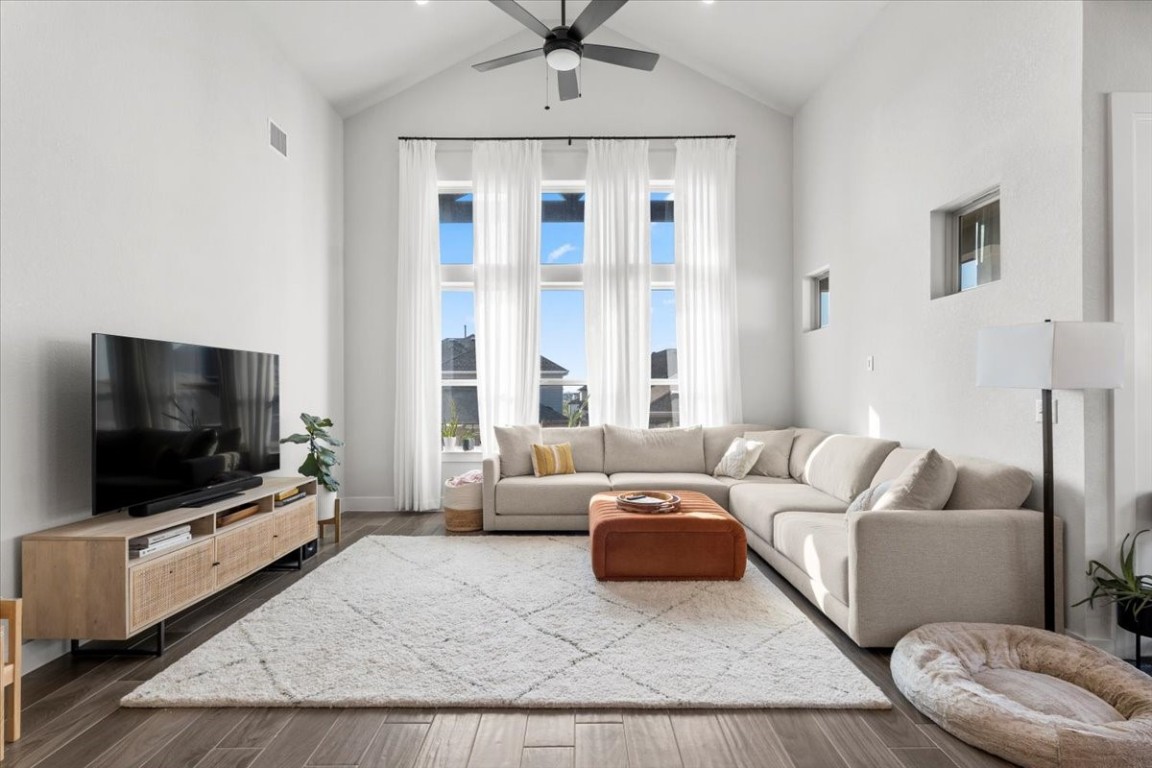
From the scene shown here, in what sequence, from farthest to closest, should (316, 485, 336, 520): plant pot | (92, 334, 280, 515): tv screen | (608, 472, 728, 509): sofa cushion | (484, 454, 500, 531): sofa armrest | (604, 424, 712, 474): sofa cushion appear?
(604, 424, 712, 474): sofa cushion
(316, 485, 336, 520): plant pot
(484, 454, 500, 531): sofa armrest
(608, 472, 728, 509): sofa cushion
(92, 334, 280, 515): tv screen

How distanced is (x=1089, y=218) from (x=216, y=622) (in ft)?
14.7

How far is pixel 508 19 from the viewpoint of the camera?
5852 mm

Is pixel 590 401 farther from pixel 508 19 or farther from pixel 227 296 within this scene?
pixel 508 19

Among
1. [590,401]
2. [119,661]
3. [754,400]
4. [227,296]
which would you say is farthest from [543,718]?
[754,400]

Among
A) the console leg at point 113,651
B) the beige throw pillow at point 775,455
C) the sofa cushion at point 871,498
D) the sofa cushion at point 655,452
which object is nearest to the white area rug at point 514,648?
the console leg at point 113,651

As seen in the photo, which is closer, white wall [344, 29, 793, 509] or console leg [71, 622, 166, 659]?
console leg [71, 622, 166, 659]

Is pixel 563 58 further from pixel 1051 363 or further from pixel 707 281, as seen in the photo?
pixel 1051 363

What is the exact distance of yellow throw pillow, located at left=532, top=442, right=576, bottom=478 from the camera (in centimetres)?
530

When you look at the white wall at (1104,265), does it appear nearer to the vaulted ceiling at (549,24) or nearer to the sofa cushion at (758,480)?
the vaulted ceiling at (549,24)

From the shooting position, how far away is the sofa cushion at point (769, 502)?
3979mm

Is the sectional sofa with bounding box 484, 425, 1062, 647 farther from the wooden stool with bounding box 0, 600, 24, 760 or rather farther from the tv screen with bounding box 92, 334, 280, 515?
the wooden stool with bounding box 0, 600, 24, 760

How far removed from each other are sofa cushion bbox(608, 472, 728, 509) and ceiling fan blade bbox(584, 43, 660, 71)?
3.05 meters

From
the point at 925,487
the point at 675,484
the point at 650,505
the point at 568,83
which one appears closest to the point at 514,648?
the point at 650,505

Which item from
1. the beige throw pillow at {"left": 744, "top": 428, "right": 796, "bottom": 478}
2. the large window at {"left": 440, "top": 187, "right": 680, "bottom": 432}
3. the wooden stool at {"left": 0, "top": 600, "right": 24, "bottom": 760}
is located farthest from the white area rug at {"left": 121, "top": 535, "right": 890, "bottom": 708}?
the large window at {"left": 440, "top": 187, "right": 680, "bottom": 432}
